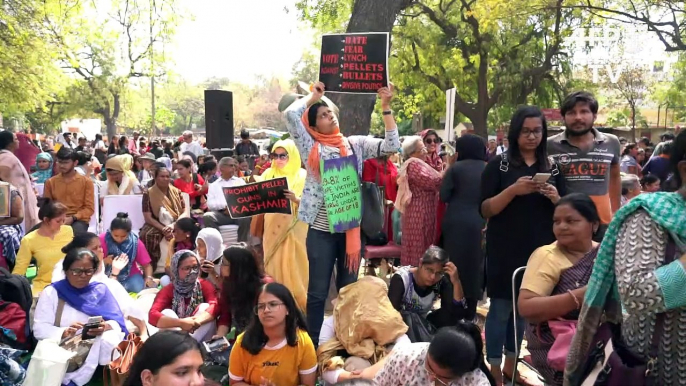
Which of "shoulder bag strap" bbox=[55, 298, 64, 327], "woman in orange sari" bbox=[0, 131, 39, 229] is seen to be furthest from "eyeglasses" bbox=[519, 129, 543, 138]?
"woman in orange sari" bbox=[0, 131, 39, 229]

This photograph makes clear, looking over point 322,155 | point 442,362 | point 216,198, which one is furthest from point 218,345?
point 216,198

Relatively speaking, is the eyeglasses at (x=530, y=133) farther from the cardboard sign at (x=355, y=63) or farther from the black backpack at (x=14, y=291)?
the black backpack at (x=14, y=291)

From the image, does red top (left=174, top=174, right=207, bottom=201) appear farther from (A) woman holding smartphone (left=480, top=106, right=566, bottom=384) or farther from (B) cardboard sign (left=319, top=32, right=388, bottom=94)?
(A) woman holding smartphone (left=480, top=106, right=566, bottom=384)

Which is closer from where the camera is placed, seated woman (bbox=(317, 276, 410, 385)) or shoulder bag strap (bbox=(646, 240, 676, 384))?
shoulder bag strap (bbox=(646, 240, 676, 384))

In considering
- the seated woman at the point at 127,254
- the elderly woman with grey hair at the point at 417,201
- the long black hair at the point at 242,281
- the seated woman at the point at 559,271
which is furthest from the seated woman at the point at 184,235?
the seated woman at the point at 559,271

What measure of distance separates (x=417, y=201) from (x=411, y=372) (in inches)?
112

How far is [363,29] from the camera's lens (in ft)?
25.8

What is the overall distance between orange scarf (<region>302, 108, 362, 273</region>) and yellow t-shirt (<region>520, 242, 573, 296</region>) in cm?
159

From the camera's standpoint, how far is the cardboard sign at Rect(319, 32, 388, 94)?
4.42 meters

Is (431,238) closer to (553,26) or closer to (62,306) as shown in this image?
(62,306)

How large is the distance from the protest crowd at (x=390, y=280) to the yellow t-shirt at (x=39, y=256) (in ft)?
0.05

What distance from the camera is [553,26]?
Answer: 20.3 m

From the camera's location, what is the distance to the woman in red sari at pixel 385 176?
6.71m

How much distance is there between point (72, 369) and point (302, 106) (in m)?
2.35
